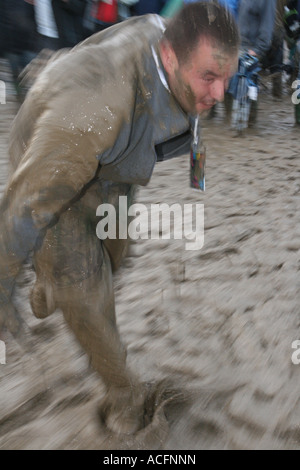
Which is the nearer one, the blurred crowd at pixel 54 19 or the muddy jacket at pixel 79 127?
the muddy jacket at pixel 79 127

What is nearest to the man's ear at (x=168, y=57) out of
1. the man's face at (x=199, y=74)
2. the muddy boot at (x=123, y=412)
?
the man's face at (x=199, y=74)

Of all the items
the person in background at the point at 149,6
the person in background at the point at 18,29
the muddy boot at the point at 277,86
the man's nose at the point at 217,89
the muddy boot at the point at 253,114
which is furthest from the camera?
the muddy boot at the point at 277,86

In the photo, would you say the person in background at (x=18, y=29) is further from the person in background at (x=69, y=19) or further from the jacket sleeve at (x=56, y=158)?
the jacket sleeve at (x=56, y=158)

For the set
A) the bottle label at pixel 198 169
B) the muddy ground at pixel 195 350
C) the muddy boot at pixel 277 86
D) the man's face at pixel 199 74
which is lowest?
the muddy boot at pixel 277 86

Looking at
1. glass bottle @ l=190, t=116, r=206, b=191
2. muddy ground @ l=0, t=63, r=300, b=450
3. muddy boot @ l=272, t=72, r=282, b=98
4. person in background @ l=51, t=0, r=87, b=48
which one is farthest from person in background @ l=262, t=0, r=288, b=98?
glass bottle @ l=190, t=116, r=206, b=191

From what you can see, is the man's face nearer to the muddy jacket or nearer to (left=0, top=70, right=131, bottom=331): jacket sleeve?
the muddy jacket

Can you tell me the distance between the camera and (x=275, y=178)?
3.90 metres

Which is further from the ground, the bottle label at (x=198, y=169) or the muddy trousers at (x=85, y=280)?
the bottle label at (x=198, y=169)

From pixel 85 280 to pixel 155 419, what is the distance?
1.76 ft

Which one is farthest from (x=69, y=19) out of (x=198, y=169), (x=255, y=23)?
(x=198, y=169)

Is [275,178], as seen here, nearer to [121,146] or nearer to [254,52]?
[254,52]

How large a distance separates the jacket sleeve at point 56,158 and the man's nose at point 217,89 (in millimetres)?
208

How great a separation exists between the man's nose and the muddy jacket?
0.29 ft

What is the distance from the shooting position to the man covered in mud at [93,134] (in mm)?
967
